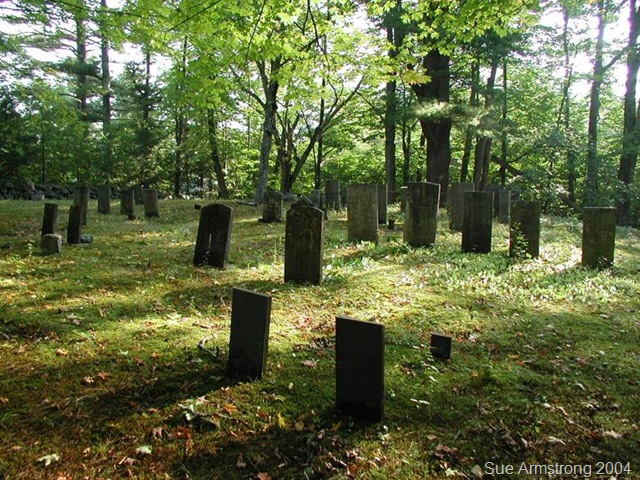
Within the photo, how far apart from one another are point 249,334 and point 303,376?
24.1 inches

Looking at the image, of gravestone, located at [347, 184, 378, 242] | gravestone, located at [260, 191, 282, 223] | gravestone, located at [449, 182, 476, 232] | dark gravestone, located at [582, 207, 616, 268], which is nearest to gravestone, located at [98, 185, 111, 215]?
gravestone, located at [260, 191, 282, 223]

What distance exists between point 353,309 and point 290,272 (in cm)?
135

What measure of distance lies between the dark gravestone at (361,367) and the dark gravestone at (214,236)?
13.7ft

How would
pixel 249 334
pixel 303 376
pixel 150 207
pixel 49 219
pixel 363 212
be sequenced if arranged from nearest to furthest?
pixel 249 334 < pixel 303 376 < pixel 49 219 < pixel 363 212 < pixel 150 207

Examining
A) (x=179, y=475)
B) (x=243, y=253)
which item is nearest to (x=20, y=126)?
(x=243, y=253)

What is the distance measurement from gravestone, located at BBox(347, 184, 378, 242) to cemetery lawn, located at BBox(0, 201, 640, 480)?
240 centimetres

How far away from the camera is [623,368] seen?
400cm

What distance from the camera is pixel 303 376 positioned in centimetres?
359

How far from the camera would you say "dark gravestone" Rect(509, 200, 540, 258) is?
8320mm

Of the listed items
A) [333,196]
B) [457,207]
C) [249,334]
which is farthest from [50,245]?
[333,196]

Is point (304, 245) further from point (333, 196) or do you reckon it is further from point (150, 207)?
point (333, 196)

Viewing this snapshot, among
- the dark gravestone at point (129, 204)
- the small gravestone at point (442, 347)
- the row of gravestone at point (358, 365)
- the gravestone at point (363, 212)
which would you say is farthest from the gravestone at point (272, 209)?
the row of gravestone at point (358, 365)

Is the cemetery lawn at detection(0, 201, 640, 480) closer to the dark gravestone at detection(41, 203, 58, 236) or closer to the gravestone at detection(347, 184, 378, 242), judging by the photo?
the dark gravestone at detection(41, 203, 58, 236)

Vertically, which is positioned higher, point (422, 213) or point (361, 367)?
point (422, 213)
